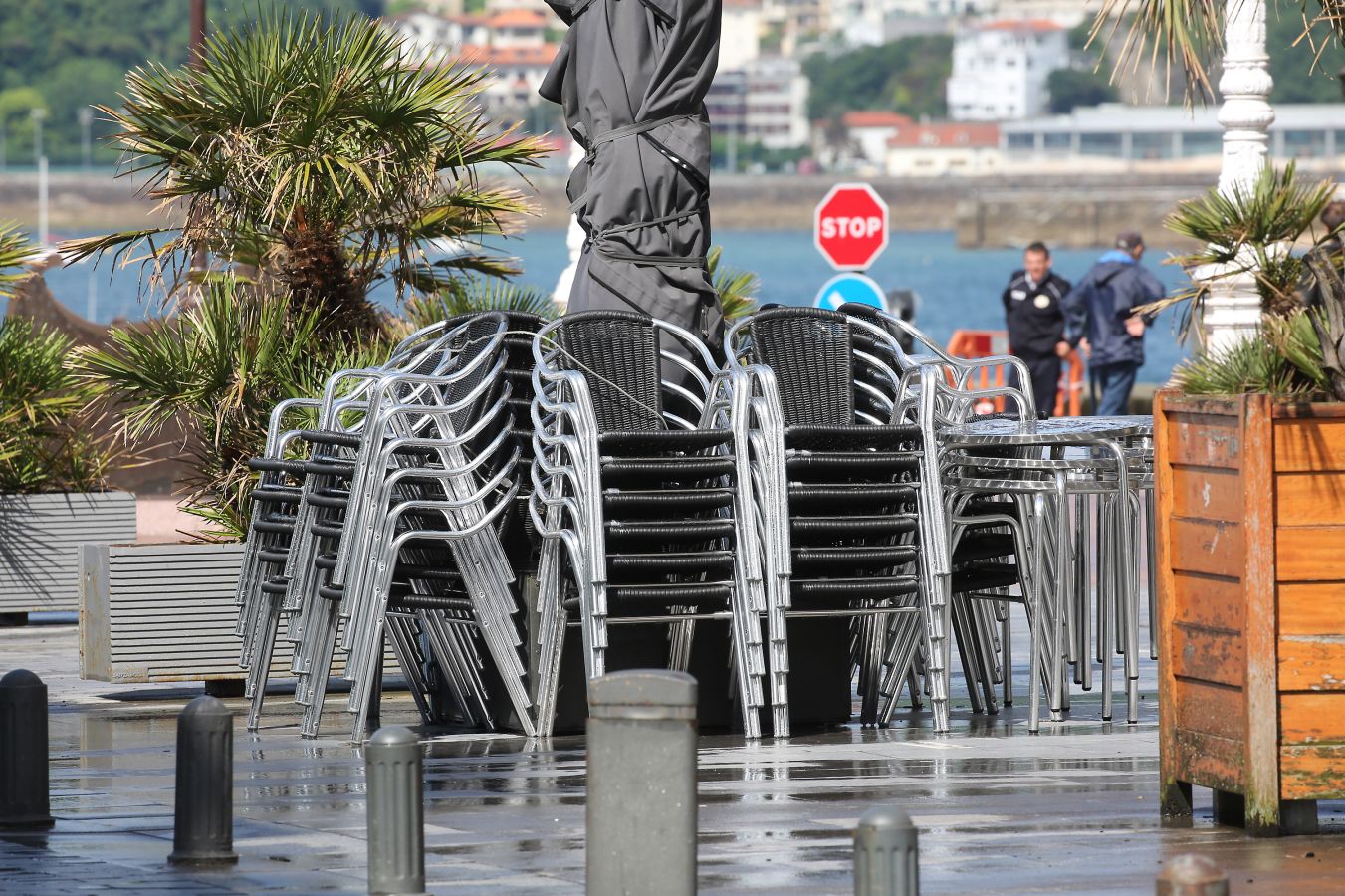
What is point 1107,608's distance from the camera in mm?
10188

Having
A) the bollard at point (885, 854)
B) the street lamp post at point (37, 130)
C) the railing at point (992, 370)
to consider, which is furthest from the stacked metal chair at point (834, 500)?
the street lamp post at point (37, 130)

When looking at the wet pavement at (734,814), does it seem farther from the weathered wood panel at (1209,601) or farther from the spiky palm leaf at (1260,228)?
the spiky palm leaf at (1260,228)

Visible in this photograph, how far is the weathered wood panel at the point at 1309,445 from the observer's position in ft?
24.0

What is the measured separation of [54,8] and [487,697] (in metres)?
175

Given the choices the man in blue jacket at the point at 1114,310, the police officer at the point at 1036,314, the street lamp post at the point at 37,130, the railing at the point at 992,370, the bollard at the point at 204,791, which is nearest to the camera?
the bollard at the point at 204,791

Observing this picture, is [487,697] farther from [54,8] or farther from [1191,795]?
[54,8]

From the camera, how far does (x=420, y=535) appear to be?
9203mm

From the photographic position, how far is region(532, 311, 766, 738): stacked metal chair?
909cm

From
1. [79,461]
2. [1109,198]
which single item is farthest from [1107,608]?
[1109,198]

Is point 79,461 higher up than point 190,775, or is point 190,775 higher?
point 79,461

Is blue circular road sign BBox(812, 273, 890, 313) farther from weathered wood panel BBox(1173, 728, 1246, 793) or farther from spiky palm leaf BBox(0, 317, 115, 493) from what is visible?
weathered wood panel BBox(1173, 728, 1246, 793)

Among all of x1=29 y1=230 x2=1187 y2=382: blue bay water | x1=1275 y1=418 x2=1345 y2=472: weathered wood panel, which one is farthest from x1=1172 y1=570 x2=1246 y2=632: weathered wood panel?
x1=29 y1=230 x2=1187 y2=382: blue bay water

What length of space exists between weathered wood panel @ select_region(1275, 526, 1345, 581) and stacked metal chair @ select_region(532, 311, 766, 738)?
235cm

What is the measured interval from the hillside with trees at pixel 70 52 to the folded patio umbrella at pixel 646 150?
6534 inches
